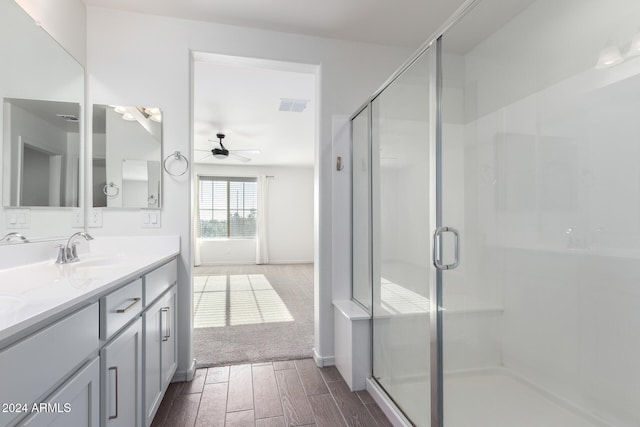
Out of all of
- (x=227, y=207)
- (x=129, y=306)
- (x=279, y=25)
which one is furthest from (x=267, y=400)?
(x=227, y=207)

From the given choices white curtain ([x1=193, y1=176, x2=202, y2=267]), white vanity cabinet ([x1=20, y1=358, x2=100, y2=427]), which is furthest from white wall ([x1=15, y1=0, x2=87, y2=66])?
white curtain ([x1=193, y1=176, x2=202, y2=267])

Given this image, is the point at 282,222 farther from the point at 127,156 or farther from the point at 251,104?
the point at 127,156

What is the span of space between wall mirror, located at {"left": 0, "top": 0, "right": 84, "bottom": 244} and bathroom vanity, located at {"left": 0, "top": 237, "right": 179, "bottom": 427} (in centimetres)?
30

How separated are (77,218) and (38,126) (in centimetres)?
60

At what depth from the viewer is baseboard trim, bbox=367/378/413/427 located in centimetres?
168

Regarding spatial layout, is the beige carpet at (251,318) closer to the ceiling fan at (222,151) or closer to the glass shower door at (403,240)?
the glass shower door at (403,240)

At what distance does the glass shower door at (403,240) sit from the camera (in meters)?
1.58

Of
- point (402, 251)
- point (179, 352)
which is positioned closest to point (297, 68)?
point (402, 251)

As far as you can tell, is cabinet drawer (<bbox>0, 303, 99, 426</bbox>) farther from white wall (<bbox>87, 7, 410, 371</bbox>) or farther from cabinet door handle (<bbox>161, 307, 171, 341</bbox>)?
white wall (<bbox>87, 7, 410, 371</bbox>)

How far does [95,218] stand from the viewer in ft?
7.03

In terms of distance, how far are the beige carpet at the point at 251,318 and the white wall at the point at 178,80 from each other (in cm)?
44

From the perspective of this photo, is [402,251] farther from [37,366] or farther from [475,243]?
[37,366]

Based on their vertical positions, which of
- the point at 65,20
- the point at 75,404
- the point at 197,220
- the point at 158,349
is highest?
the point at 65,20

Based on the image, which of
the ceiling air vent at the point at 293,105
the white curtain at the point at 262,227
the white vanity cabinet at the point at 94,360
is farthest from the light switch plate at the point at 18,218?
the white curtain at the point at 262,227
